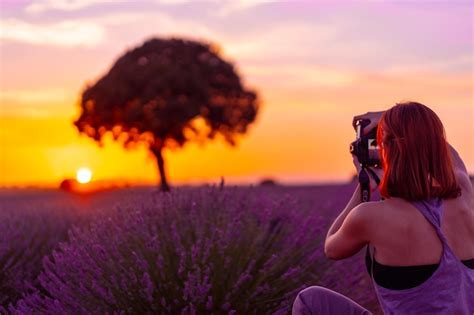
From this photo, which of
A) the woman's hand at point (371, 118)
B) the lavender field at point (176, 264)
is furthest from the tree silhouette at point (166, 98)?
the woman's hand at point (371, 118)

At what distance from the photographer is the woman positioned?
121 inches

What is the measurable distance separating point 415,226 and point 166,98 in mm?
27494

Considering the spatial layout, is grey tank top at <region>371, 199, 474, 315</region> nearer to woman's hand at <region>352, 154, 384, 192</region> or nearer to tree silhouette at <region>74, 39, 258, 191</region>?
woman's hand at <region>352, 154, 384, 192</region>

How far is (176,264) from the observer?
4.89 m

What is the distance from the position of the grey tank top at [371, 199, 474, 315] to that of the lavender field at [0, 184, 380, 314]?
130 centimetres

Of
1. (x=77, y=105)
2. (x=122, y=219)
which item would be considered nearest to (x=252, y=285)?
(x=122, y=219)

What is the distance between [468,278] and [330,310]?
62cm

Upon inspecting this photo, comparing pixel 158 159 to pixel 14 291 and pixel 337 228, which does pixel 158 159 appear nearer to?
pixel 14 291

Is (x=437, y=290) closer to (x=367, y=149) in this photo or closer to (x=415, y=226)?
(x=415, y=226)

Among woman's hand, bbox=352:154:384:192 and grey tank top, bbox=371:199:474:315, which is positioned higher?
woman's hand, bbox=352:154:384:192

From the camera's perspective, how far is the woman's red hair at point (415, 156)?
306cm

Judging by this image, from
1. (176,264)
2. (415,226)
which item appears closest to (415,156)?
(415,226)

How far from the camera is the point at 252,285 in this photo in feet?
16.5

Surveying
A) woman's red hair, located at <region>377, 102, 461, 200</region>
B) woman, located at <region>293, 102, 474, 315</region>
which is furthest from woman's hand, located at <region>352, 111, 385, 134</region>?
woman's red hair, located at <region>377, 102, 461, 200</region>
